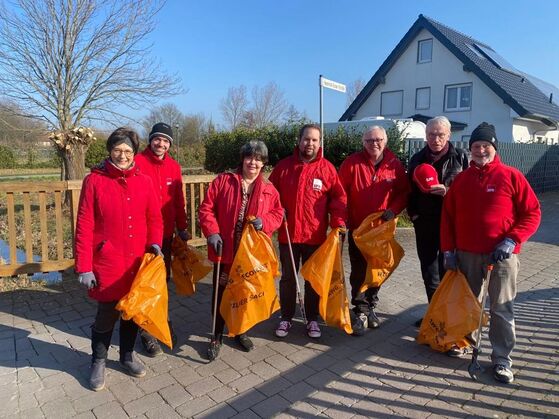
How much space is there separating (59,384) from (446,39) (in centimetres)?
2271

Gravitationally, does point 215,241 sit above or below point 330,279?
above

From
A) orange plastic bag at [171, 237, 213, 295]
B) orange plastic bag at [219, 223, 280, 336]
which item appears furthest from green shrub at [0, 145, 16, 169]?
orange plastic bag at [219, 223, 280, 336]

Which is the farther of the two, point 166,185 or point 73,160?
point 73,160

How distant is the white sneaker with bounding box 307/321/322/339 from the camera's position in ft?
12.3

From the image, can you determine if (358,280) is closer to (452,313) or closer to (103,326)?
(452,313)

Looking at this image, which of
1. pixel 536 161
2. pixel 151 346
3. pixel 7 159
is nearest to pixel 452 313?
pixel 151 346

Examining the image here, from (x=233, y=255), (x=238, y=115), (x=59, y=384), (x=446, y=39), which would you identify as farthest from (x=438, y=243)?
Answer: (x=238, y=115)

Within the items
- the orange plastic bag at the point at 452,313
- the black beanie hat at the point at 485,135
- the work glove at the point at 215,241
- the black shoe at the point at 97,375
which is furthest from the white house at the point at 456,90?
the black shoe at the point at 97,375

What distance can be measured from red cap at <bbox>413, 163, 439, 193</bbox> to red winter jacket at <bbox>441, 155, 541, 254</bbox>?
258mm

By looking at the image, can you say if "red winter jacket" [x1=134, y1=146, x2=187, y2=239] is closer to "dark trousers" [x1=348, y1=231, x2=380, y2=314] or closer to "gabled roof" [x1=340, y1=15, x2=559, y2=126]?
"dark trousers" [x1=348, y1=231, x2=380, y2=314]

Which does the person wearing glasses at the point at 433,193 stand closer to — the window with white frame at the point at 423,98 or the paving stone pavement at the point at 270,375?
the paving stone pavement at the point at 270,375

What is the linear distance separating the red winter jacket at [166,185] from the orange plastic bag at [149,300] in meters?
0.70

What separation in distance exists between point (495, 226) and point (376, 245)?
3.26ft

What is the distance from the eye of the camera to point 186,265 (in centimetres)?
391
